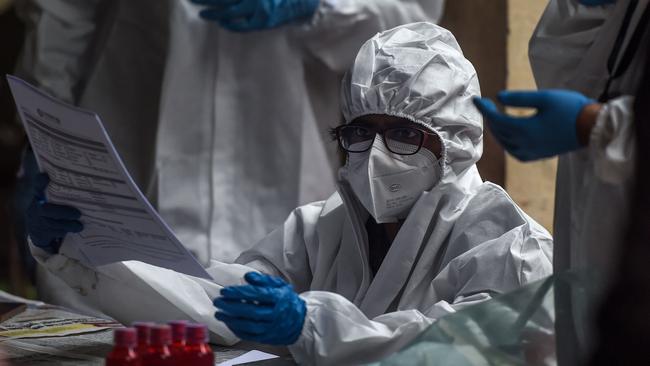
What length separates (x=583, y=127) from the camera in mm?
1577

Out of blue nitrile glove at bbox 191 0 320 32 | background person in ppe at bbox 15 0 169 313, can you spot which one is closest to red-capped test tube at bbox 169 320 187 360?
blue nitrile glove at bbox 191 0 320 32

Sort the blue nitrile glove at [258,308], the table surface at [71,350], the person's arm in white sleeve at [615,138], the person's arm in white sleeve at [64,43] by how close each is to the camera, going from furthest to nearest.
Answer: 1. the person's arm in white sleeve at [64,43]
2. the table surface at [71,350]
3. the blue nitrile glove at [258,308]
4. the person's arm in white sleeve at [615,138]

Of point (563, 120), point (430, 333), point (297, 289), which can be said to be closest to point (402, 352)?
point (430, 333)

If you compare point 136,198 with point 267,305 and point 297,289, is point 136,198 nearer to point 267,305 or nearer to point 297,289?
point 267,305

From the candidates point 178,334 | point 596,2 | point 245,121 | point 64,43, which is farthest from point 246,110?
point 178,334

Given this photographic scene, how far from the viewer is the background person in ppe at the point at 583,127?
1567 millimetres

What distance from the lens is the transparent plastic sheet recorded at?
1.76m

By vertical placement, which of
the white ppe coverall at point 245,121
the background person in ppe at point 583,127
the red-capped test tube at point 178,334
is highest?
the background person in ppe at point 583,127

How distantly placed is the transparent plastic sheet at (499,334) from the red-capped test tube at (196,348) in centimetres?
29

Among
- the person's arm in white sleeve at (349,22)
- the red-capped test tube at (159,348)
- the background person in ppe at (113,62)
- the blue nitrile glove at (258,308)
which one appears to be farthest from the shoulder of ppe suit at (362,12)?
the red-capped test tube at (159,348)

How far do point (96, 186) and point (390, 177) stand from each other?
0.60 metres

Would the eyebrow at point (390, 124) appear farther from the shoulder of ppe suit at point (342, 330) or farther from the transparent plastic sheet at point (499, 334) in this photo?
the transparent plastic sheet at point (499, 334)

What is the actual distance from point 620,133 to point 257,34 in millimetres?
2057

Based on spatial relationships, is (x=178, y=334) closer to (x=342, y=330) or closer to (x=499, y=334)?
(x=342, y=330)
